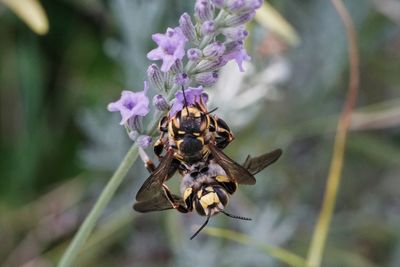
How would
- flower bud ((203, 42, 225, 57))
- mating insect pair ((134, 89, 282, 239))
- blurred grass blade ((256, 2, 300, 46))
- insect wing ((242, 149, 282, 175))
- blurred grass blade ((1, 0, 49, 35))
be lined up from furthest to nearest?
blurred grass blade ((256, 2, 300, 46)) → blurred grass blade ((1, 0, 49, 35)) → insect wing ((242, 149, 282, 175)) → mating insect pair ((134, 89, 282, 239)) → flower bud ((203, 42, 225, 57))

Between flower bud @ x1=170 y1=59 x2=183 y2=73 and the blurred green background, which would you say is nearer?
flower bud @ x1=170 y1=59 x2=183 y2=73

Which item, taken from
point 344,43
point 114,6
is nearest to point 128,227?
point 114,6

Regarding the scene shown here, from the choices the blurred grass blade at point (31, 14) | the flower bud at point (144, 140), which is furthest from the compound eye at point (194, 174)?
the blurred grass blade at point (31, 14)

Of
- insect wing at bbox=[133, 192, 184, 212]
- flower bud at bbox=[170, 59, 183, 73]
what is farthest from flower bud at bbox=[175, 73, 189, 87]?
insect wing at bbox=[133, 192, 184, 212]

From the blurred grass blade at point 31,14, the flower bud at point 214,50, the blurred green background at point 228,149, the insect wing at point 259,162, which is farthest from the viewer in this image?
the blurred green background at point 228,149

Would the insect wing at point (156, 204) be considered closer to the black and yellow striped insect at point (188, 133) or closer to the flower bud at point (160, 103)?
the black and yellow striped insect at point (188, 133)

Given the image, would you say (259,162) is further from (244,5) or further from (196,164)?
(244,5)

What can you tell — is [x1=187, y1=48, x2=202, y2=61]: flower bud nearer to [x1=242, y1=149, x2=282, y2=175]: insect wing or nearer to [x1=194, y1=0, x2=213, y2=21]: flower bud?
[x1=194, y1=0, x2=213, y2=21]: flower bud
